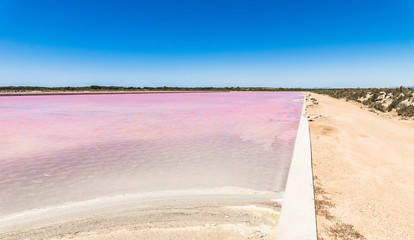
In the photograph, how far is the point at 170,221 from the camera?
3.20 metres

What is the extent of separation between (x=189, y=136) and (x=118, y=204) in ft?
17.1

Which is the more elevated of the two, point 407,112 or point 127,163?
point 407,112

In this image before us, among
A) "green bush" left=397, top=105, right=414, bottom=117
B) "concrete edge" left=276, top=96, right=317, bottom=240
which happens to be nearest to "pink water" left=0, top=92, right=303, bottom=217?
"concrete edge" left=276, top=96, right=317, bottom=240

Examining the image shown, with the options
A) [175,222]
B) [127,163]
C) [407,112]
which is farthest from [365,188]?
[407,112]

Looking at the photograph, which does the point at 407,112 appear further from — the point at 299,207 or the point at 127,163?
the point at 127,163

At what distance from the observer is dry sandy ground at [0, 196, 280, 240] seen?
287 cm

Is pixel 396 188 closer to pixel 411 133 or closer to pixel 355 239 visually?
pixel 355 239

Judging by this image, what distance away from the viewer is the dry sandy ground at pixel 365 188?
2.90 meters

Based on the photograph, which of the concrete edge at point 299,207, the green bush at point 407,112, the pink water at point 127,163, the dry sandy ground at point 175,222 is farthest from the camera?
the green bush at point 407,112

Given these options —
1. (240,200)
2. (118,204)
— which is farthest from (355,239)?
(118,204)

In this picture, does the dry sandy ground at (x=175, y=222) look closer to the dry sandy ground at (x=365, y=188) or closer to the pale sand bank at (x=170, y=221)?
the pale sand bank at (x=170, y=221)

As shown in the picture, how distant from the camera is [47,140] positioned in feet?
26.2

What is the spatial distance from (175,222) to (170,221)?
8cm

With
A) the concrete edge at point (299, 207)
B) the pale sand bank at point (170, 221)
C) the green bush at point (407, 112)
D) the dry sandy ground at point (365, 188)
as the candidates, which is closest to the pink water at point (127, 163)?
the concrete edge at point (299, 207)
